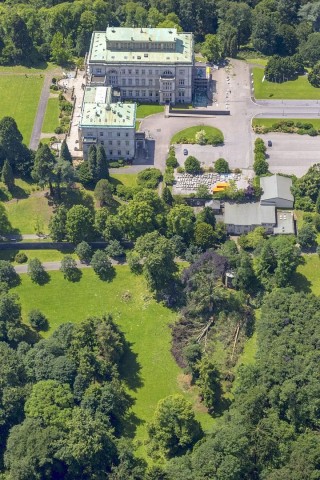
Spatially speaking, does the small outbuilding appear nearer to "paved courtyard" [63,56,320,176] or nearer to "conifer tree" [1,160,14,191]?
"paved courtyard" [63,56,320,176]

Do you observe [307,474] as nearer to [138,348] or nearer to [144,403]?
[144,403]

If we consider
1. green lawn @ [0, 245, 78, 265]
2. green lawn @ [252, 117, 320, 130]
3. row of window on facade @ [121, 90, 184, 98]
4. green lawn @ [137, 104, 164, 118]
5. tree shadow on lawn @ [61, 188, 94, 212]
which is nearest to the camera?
green lawn @ [0, 245, 78, 265]

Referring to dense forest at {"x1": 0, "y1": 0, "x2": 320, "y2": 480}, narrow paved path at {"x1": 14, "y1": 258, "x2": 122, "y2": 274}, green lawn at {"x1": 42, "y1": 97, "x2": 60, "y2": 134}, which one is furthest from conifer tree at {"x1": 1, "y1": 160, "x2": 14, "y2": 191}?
green lawn at {"x1": 42, "y1": 97, "x2": 60, "y2": 134}

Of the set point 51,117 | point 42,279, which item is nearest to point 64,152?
point 51,117

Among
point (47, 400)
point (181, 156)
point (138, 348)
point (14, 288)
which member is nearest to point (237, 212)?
point (181, 156)

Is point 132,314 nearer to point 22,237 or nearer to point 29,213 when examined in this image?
point 22,237
